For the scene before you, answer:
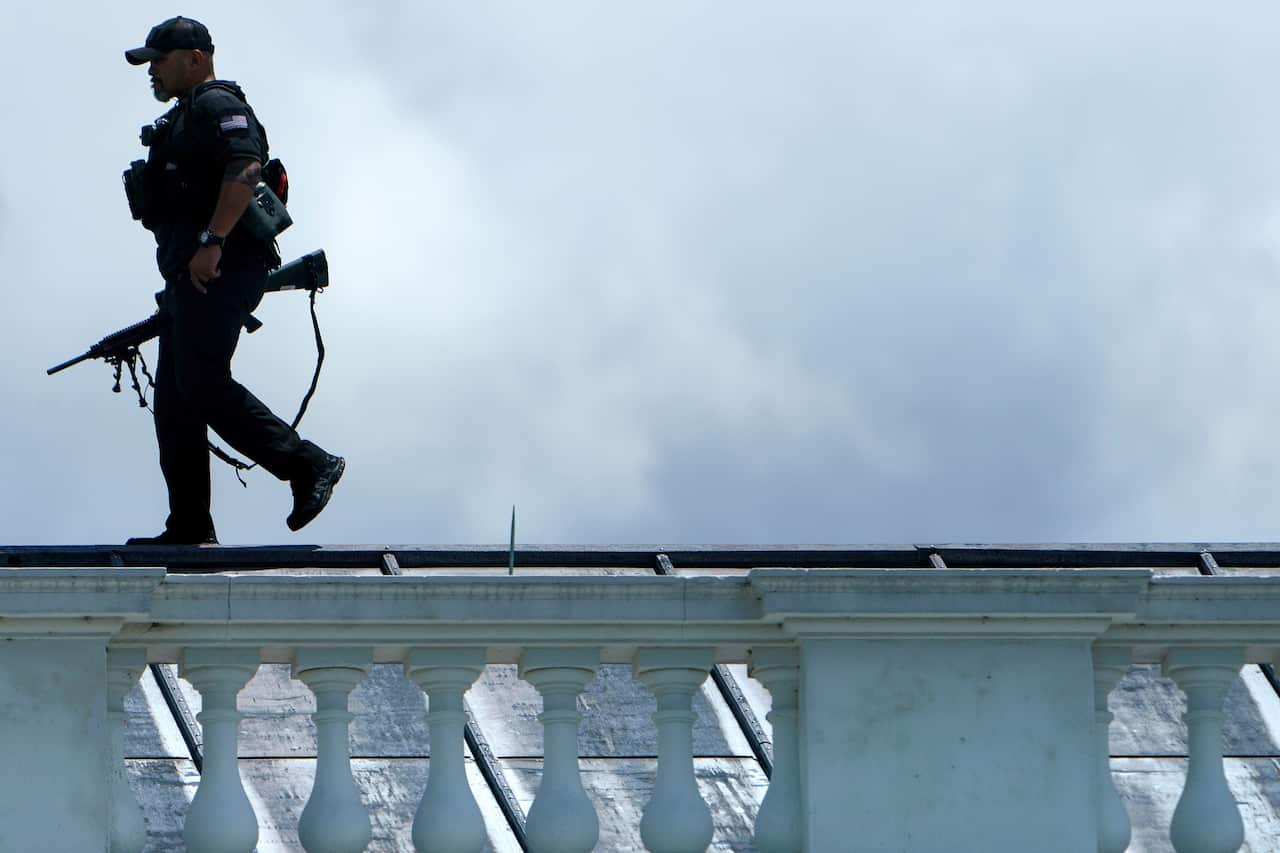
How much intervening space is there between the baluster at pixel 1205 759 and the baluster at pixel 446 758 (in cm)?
176

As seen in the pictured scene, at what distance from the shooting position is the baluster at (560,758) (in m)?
5.69

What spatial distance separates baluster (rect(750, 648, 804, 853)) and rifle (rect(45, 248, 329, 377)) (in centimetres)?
286

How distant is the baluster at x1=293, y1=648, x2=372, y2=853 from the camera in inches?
220

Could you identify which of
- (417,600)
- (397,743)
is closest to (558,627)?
(417,600)

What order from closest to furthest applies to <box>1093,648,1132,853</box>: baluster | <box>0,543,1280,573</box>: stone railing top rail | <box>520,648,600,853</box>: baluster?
<box>520,648,600,853</box>: baluster < <box>1093,648,1132,853</box>: baluster < <box>0,543,1280,573</box>: stone railing top rail

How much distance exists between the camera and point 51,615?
5.48 m

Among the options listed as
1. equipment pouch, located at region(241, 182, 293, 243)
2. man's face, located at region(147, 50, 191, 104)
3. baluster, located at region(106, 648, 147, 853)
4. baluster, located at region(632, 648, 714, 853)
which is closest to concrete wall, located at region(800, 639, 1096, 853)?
baluster, located at region(632, 648, 714, 853)

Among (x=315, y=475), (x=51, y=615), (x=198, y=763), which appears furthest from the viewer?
(x=315, y=475)

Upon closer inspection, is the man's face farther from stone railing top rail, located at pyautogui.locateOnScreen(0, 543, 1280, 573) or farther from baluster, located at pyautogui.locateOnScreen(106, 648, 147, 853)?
baluster, located at pyautogui.locateOnScreen(106, 648, 147, 853)

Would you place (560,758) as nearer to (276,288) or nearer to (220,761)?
(220,761)

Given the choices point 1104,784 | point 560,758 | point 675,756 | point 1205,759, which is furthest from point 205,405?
point 1205,759

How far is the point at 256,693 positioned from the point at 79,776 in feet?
4.69

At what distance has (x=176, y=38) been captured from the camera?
7574 millimetres

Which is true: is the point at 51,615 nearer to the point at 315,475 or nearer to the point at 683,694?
the point at 683,694
